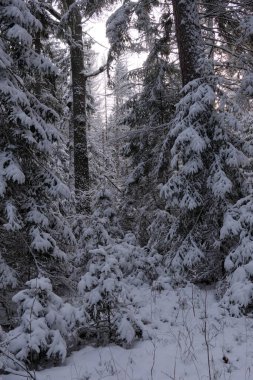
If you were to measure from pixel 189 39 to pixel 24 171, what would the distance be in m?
5.00

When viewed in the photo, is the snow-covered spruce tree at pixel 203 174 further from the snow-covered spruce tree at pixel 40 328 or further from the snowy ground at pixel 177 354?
the snow-covered spruce tree at pixel 40 328

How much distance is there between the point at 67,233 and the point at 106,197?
7.04ft

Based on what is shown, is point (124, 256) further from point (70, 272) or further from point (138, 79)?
point (138, 79)

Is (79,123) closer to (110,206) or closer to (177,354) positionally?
(110,206)

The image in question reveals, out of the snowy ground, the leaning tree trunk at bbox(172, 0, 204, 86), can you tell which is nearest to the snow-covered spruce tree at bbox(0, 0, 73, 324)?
the snowy ground

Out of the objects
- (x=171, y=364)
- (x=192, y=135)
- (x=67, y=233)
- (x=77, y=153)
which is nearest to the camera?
(x=171, y=364)

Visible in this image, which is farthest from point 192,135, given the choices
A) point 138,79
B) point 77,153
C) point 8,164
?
point 138,79

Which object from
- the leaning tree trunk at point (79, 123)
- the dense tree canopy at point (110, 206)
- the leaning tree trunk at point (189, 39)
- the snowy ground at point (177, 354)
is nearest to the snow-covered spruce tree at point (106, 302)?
the dense tree canopy at point (110, 206)

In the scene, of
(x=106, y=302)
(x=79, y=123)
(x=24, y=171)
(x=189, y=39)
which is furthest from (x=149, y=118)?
(x=106, y=302)

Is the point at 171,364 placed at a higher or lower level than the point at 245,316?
lower

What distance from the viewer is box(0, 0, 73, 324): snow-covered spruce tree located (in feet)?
22.1

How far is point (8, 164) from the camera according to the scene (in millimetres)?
6883

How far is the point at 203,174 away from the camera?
7922 millimetres

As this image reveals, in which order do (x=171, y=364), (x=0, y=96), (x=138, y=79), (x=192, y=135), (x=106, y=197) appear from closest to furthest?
(x=171, y=364) → (x=0, y=96) → (x=192, y=135) → (x=106, y=197) → (x=138, y=79)
